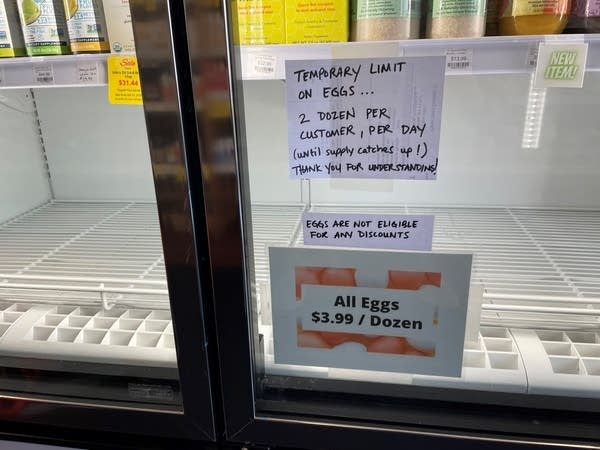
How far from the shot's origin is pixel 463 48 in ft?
1.87

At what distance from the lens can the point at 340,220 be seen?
0.59 meters

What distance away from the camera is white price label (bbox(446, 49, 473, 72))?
0.56 m

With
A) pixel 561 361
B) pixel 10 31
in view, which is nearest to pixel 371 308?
pixel 561 361

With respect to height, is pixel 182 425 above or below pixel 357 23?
below

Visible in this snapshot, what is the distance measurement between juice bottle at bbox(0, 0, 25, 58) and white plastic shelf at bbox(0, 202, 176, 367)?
41 cm

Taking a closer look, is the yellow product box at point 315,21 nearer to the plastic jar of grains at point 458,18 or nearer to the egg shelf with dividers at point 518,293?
the plastic jar of grains at point 458,18

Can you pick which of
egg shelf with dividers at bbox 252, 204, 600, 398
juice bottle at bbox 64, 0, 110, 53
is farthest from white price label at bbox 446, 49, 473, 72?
juice bottle at bbox 64, 0, 110, 53

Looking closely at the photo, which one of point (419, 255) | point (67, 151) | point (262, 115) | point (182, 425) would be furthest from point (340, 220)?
point (67, 151)

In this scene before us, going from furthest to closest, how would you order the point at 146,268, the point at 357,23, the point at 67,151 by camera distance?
the point at 67,151, the point at 146,268, the point at 357,23

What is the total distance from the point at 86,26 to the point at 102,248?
0.53 metres

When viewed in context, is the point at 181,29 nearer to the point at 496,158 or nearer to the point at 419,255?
the point at 419,255

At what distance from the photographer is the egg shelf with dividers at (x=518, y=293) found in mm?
660

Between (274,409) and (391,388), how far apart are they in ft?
0.58

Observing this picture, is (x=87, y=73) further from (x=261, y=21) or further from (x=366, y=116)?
(x=366, y=116)
